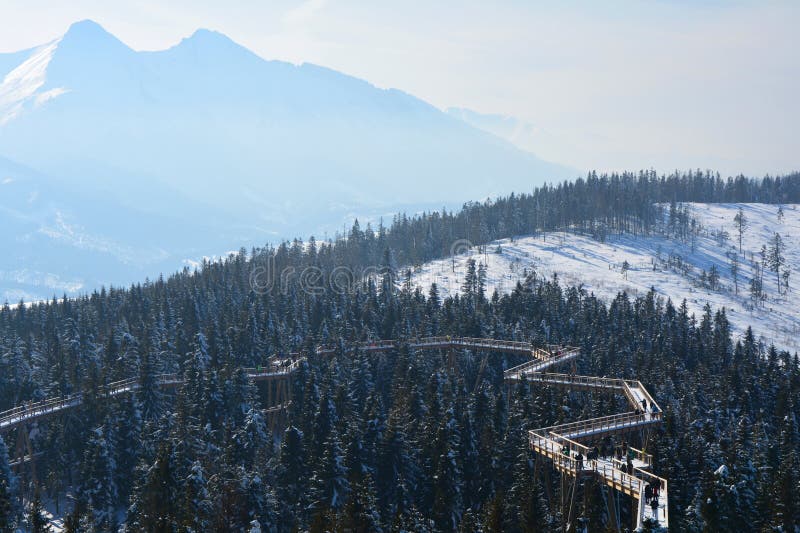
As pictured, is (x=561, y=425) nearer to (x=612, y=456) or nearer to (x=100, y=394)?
(x=612, y=456)

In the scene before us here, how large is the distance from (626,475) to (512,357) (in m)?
58.0

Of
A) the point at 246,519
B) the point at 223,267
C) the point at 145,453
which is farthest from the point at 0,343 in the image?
the point at 223,267

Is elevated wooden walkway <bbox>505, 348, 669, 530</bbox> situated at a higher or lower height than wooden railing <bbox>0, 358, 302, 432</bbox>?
higher

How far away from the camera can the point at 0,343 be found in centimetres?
11131

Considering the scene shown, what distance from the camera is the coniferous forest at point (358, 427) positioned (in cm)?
5956

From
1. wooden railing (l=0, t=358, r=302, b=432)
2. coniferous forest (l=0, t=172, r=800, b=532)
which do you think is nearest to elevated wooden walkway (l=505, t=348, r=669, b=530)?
coniferous forest (l=0, t=172, r=800, b=532)

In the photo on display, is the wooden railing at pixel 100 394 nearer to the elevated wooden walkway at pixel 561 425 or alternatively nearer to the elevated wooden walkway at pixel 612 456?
the elevated wooden walkway at pixel 561 425

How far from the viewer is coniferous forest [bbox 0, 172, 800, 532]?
59562 mm

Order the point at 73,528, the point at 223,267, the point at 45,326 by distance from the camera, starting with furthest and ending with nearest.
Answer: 1. the point at 223,267
2. the point at 45,326
3. the point at 73,528

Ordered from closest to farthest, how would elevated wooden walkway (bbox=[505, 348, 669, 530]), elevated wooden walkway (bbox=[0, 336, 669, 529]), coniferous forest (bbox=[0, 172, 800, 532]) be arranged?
elevated wooden walkway (bbox=[505, 348, 669, 530]), elevated wooden walkway (bbox=[0, 336, 669, 529]), coniferous forest (bbox=[0, 172, 800, 532])

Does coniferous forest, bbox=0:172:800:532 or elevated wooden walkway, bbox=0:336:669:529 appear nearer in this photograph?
elevated wooden walkway, bbox=0:336:669:529

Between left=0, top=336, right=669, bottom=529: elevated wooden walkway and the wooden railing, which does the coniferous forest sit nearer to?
the wooden railing

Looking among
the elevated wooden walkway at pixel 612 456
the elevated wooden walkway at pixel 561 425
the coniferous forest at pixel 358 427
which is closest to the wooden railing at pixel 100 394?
the elevated wooden walkway at pixel 561 425

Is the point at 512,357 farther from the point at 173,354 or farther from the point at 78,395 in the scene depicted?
the point at 78,395
